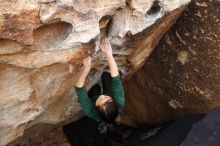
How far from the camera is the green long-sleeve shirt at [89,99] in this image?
200 centimetres

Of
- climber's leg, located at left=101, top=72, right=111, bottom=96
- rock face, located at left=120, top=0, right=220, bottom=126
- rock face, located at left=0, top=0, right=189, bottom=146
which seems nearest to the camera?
rock face, located at left=0, top=0, right=189, bottom=146

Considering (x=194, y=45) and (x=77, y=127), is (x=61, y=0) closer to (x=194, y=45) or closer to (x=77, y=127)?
(x=194, y=45)

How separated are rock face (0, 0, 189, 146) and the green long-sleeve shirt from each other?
128mm

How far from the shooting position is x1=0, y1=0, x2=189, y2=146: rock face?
5.41ft

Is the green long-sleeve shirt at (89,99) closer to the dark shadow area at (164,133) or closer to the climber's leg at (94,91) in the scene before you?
the climber's leg at (94,91)

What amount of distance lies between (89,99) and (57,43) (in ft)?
1.26

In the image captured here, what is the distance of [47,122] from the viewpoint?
238 cm

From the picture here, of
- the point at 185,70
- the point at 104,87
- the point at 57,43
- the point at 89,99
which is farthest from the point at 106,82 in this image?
the point at 57,43

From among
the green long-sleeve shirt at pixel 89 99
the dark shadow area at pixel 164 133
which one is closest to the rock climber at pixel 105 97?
the green long-sleeve shirt at pixel 89 99

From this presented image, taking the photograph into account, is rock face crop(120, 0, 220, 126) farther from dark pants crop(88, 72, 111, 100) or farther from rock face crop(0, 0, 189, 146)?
dark pants crop(88, 72, 111, 100)

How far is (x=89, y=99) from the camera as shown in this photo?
2.06 meters

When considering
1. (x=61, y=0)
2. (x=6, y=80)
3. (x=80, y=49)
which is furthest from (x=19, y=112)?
(x=61, y=0)

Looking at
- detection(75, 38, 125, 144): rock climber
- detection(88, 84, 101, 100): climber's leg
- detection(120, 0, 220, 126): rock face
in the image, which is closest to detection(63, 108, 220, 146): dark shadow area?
detection(120, 0, 220, 126): rock face

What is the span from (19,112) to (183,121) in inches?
35.4
